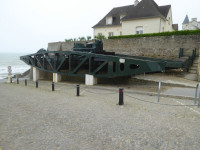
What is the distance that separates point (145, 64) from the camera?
11.3 m

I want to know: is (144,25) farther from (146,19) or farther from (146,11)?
(146,11)

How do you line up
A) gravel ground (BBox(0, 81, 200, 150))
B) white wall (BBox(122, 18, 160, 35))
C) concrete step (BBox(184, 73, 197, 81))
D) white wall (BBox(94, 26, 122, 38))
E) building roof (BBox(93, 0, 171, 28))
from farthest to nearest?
white wall (BBox(94, 26, 122, 38)) → building roof (BBox(93, 0, 171, 28)) → white wall (BBox(122, 18, 160, 35)) → concrete step (BBox(184, 73, 197, 81)) → gravel ground (BBox(0, 81, 200, 150))

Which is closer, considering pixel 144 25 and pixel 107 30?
pixel 144 25

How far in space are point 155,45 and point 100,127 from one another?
1556 centimetres

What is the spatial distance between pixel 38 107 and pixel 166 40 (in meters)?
15.4

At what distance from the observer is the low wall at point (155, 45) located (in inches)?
643

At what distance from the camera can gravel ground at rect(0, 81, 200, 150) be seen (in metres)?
3.98

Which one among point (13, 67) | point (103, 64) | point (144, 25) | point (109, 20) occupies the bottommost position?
point (13, 67)

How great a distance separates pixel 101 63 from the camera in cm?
1488

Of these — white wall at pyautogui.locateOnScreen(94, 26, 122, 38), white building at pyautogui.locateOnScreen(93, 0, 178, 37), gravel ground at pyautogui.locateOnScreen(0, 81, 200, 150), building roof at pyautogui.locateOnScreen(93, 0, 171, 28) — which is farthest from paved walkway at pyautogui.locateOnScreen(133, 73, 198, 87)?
white wall at pyautogui.locateOnScreen(94, 26, 122, 38)

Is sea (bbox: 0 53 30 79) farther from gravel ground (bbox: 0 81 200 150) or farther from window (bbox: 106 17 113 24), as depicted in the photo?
gravel ground (bbox: 0 81 200 150)

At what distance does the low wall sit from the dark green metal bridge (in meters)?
1.26

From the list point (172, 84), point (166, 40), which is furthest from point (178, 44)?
point (172, 84)

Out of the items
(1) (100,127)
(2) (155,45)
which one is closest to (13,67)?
(2) (155,45)
